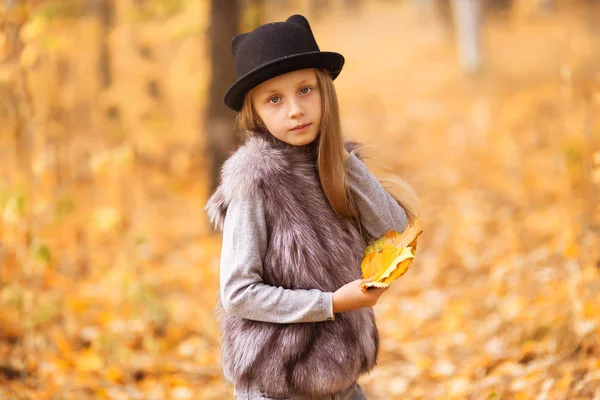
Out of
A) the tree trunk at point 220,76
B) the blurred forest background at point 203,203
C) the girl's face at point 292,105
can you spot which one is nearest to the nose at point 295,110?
the girl's face at point 292,105

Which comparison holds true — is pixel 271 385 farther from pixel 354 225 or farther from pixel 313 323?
pixel 354 225

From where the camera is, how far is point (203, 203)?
739cm

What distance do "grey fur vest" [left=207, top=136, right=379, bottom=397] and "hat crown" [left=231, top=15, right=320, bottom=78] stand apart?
0.24m

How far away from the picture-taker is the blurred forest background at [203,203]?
356 centimetres

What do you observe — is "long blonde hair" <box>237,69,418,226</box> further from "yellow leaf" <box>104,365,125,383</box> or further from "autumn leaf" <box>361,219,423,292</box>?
"yellow leaf" <box>104,365,125,383</box>

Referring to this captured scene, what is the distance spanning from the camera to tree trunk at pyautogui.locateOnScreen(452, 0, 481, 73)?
11953 mm

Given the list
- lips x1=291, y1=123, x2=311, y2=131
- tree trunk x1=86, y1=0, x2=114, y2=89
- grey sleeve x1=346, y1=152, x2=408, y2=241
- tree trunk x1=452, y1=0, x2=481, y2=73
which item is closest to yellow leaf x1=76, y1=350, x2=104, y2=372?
grey sleeve x1=346, y1=152, x2=408, y2=241

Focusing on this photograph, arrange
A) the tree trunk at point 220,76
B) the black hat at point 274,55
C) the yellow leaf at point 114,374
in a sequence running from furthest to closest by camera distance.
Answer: the tree trunk at point 220,76
the yellow leaf at point 114,374
the black hat at point 274,55

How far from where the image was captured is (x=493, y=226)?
608 centimetres

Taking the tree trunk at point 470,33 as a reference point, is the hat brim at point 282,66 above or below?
below

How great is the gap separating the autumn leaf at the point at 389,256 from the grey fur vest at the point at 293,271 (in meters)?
0.12

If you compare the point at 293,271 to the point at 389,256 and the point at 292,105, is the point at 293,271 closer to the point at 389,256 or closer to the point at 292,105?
the point at 389,256

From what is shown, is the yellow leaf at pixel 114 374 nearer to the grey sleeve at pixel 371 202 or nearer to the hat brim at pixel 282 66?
the grey sleeve at pixel 371 202

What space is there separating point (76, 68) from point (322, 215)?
26.0 ft
